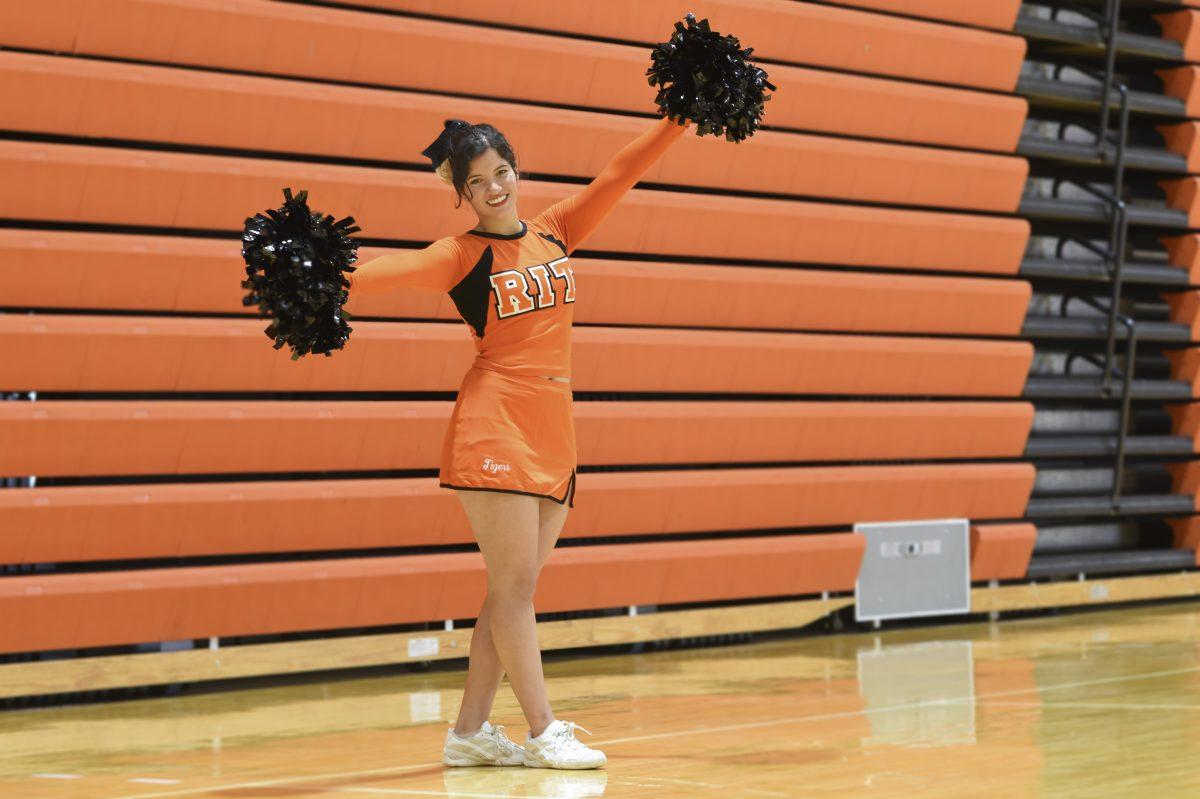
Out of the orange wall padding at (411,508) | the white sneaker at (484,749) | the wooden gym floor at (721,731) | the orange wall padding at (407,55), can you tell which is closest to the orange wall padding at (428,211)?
the orange wall padding at (407,55)

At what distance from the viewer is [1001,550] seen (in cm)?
768

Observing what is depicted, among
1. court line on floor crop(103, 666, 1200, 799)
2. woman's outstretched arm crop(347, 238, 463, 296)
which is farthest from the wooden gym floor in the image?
woman's outstretched arm crop(347, 238, 463, 296)

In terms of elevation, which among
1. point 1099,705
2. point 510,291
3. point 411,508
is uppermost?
point 510,291

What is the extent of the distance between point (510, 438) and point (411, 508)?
2.46 m

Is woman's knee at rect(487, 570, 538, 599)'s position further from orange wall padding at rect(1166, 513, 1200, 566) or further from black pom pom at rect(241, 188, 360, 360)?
orange wall padding at rect(1166, 513, 1200, 566)

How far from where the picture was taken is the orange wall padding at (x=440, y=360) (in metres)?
5.25

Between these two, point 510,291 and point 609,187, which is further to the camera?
point 609,187

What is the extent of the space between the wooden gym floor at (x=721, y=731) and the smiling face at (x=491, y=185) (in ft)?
3.89

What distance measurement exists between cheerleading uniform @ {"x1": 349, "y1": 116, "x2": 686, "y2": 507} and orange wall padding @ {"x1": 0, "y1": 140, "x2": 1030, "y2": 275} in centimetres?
215

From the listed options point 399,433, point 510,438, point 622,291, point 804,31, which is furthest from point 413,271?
point 804,31

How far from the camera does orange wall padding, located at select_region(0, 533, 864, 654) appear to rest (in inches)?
206

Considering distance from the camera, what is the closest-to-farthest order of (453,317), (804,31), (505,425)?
(505,425), (453,317), (804,31)

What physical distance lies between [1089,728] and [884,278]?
3.59 m

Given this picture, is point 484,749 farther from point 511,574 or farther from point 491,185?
point 491,185
